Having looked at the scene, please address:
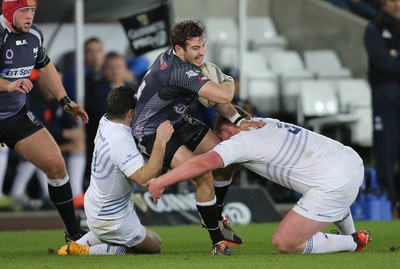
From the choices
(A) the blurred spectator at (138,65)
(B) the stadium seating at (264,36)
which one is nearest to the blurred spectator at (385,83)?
(A) the blurred spectator at (138,65)

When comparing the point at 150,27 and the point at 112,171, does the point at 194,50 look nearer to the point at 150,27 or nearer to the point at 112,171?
the point at 112,171

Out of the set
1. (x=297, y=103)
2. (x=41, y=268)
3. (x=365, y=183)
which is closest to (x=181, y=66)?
(x=41, y=268)

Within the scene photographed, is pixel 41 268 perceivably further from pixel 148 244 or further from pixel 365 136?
pixel 365 136

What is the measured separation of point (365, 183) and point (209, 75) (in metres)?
6.03

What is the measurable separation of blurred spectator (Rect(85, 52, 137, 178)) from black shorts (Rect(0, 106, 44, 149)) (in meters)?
5.18

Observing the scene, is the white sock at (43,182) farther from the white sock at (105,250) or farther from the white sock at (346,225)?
the white sock at (346,225)

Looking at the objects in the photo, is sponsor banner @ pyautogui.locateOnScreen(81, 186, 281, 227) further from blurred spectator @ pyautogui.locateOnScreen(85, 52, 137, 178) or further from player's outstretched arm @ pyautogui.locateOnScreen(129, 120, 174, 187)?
player's outstretched arm @ pyautogui.locateOnScreen(129, 120, 174, 187)

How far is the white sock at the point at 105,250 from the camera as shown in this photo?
1081 cm

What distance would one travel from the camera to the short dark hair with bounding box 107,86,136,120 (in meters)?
10.4

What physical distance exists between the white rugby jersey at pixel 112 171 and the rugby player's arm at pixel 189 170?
19.4 inches

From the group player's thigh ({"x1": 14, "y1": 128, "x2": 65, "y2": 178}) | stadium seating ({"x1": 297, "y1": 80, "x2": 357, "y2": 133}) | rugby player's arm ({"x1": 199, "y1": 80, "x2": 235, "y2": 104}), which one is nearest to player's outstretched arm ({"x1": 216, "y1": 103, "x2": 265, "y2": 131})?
rugby player's arm ({"x1": 199, "y1": 80, "x2": 235, "y2": 104})

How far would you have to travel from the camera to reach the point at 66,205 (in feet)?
37.8

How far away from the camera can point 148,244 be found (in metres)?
10.8

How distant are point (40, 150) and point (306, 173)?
2.53m
